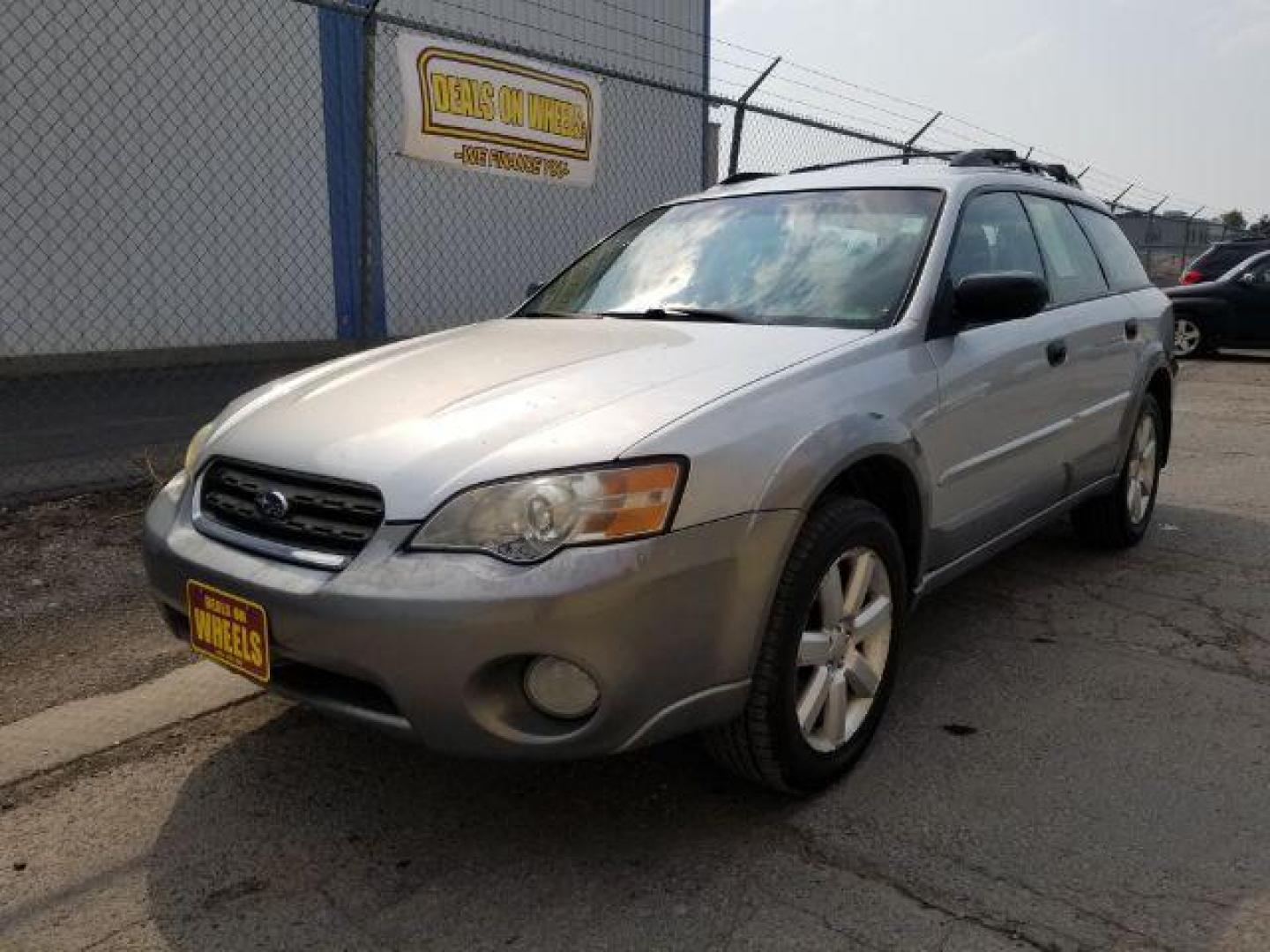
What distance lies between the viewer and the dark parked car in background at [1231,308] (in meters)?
13.1

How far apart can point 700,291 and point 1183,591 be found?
2.41 m

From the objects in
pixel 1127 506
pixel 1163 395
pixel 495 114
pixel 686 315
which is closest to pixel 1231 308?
pixel 1163 395

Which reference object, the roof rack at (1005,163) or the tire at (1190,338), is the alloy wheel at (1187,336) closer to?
the tire at (1190,338)

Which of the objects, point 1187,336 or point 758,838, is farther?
point 1187,336

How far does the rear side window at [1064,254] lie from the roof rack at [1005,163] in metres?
0.23

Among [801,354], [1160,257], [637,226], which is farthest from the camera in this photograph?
[1160,257]

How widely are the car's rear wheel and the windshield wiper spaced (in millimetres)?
12089

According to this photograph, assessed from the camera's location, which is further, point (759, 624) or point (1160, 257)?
point (1160, 257)

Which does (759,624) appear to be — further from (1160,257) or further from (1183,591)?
(1160,257)

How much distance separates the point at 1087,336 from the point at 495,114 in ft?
13.7

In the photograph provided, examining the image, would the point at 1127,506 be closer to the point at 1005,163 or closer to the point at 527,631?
the point at 1005,163

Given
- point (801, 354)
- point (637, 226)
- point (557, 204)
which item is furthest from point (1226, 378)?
point (801, 354)

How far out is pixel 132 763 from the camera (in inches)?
116

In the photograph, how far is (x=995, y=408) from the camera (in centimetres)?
338
